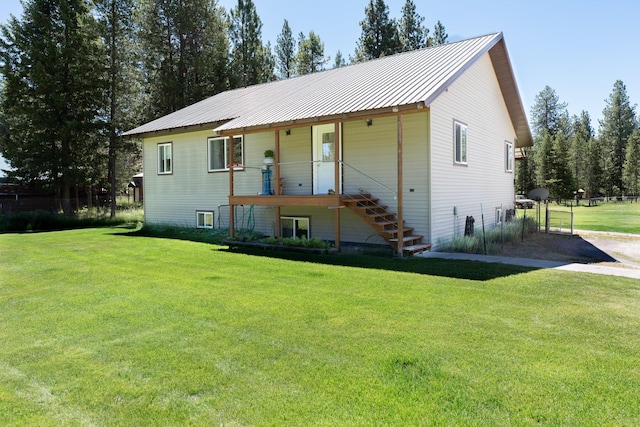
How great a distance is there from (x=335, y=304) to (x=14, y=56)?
24.5 meters

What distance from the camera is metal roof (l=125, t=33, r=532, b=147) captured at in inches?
376

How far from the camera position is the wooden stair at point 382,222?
9.64 m

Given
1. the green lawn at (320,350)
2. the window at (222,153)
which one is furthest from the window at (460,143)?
the window at (222,153)

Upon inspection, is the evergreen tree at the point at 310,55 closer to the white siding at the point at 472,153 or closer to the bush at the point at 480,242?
the white siding at the point at 472,153

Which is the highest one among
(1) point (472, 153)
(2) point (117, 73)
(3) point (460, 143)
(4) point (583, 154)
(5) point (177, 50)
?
(5) point (177, 50)

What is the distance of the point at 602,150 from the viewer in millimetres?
52469

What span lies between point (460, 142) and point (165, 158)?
1063cm

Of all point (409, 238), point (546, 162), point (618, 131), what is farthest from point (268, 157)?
point (618, 131)

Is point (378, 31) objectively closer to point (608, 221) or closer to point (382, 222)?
point (608, 221)

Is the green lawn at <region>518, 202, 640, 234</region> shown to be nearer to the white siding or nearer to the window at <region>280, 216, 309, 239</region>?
the white siding

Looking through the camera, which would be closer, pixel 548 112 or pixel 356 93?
pixel 356 93

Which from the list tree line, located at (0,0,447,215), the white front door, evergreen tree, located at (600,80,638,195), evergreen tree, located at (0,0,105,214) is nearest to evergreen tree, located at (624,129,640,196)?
evergreen tree, located at (600,80,638,195)

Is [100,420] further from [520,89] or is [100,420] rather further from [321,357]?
[520,89]

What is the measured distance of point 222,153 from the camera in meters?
14.5
